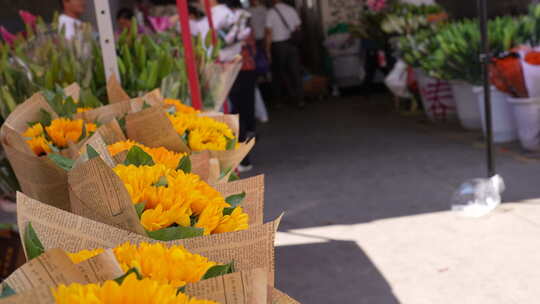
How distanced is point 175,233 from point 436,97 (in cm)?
747

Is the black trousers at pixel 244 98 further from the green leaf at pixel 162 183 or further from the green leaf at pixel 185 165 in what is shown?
the green leaf at pixel 162 183

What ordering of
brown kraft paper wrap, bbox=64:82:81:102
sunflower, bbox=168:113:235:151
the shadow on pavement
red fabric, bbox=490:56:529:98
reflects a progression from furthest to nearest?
red fabric, bbox=490:56:529:98, the shadow on pavement, brown kraft paper wrap, bbox=64:82:81:102, sunflower, bbox=168:113:235:151

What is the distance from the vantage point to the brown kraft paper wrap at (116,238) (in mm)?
870

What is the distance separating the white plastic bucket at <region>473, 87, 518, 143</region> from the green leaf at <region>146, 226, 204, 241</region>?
5924 millimetres

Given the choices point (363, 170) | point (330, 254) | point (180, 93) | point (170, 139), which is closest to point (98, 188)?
point (170, 139)

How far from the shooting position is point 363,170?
6.19 meters

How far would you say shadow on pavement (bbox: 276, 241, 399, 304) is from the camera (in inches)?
137

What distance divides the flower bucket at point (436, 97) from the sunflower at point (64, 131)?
260 inches

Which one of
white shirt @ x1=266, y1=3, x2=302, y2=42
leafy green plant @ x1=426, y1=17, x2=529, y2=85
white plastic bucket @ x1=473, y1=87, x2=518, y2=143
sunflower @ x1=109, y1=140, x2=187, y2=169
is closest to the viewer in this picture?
sunflower @ x1=109, y1=140, x2=187, y2=169

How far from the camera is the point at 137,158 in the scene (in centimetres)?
123

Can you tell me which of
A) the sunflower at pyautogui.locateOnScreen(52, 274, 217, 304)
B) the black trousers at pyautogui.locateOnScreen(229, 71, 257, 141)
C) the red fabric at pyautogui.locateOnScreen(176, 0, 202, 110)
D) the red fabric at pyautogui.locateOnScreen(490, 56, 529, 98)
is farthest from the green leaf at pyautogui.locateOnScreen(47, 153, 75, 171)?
the black trousers at pyautogui.locateOnScreen(229, 71, 257, 141)

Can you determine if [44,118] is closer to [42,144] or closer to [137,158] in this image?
[42,144]

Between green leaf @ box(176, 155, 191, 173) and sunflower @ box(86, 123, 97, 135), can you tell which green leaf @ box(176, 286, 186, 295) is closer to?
green leaf @ box(176, 155, 191, 173)

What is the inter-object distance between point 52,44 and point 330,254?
1990 mm
